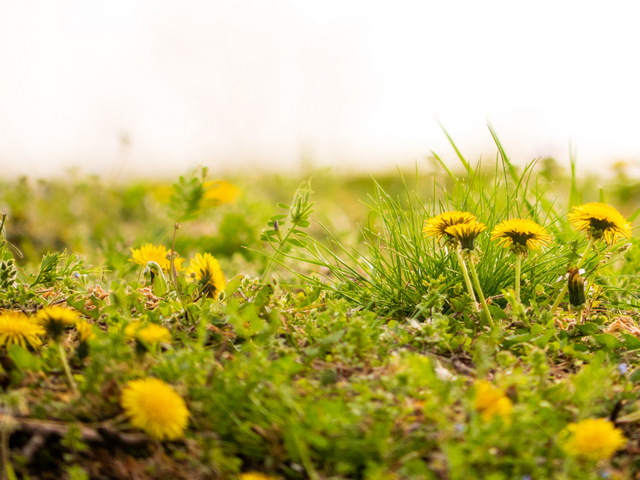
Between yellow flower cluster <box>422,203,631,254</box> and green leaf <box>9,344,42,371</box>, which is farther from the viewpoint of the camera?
yellow flower cluster <box>422,203,631,254</box>

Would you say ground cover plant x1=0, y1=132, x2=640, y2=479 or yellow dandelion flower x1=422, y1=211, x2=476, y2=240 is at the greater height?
yellow dandelion flower x1=422, y1=211, x2=476, y2=240

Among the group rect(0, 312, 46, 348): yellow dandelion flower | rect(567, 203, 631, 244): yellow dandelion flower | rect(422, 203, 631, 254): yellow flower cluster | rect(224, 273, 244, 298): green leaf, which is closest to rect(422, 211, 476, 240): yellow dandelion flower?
rect(422, 203, 631, 254): yellow flower cluster

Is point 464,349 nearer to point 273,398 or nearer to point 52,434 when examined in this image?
point 273,398

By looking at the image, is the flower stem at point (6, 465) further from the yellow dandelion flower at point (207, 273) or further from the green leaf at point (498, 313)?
the green leaf at point (498, 313)

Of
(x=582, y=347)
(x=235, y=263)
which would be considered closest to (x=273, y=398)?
(x=582, y=347)

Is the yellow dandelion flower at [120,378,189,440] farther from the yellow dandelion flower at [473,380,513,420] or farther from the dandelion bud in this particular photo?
the dandelion bud

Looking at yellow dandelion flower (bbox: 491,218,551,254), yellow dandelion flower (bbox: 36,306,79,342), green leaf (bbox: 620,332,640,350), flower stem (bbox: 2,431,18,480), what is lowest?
flower stem (bbox: 2,431,18,480)

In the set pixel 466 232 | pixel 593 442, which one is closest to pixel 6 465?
pixel 593 442
